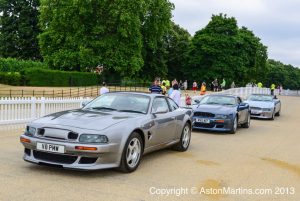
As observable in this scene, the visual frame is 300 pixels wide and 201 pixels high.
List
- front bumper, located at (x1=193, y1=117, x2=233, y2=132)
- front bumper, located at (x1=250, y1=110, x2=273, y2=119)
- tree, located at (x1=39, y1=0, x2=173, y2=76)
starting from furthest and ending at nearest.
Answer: tree, located at (x1=39, y1=0, x2=173, y2=76), front bumper, located at (x1=250, y1=110, x2=273, y2=119), front bumper, located at (x1=193, y1=117, x2=233, y2=132)

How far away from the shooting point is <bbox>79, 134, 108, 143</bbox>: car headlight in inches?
273

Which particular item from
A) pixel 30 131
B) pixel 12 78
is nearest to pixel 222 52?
pixel 12 78

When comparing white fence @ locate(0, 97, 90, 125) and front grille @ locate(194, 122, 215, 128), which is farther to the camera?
front grille @ locate(194, 122, 215, 128)

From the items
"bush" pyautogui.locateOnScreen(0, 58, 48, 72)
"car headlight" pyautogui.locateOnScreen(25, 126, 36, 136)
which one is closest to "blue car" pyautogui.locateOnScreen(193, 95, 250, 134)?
"car headlight" pyautogui.locateOnScreen(25, 126, 36, 136)

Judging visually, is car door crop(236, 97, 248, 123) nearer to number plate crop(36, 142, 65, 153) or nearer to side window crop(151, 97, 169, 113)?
side window crop(151, 97, 169, 113)

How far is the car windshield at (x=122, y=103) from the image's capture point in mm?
8596

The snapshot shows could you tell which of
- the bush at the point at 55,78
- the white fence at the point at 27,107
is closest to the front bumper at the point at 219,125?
the white fence at the point at 27,107

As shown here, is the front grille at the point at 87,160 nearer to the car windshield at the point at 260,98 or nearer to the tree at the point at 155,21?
the car windshield at the point at 260,98

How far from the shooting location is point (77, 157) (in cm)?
695

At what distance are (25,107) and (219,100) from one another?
7.01m

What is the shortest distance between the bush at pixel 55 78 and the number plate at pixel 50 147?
3737 cm

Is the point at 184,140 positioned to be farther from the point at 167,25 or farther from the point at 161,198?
the point at 167,25

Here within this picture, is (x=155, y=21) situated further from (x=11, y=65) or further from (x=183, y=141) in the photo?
(x=183, y=141)

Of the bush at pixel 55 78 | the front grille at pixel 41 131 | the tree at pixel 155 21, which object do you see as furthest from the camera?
the tree at pixel 155 21
